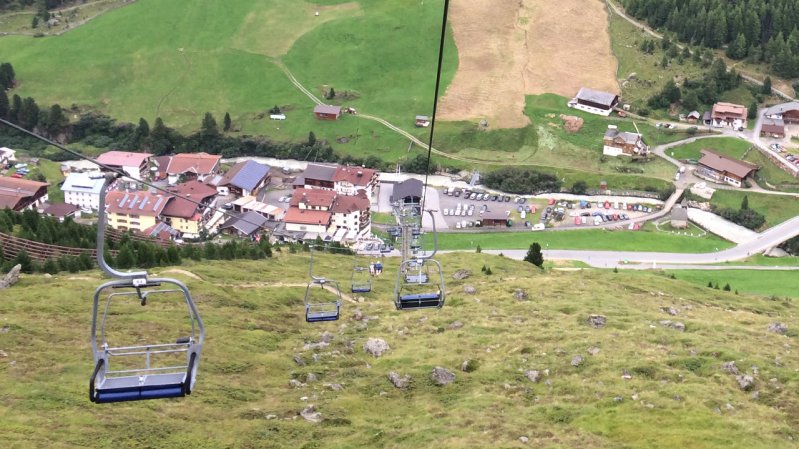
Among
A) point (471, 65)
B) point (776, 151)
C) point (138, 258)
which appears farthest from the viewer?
point (471, 65)

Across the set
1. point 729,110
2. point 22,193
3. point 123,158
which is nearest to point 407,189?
point 123,158

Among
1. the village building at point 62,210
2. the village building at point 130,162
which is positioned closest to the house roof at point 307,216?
the village building at point 62,210

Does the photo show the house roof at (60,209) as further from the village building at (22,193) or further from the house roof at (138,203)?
the house roof at (138,203)

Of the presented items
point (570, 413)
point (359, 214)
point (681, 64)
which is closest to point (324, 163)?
point (359, 214)

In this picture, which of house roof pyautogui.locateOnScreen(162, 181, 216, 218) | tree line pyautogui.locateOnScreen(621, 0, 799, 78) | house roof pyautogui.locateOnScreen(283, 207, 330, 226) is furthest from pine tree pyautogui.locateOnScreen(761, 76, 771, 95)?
house roof pyautogui.locateOnScreen(162, 181, 216, 218)

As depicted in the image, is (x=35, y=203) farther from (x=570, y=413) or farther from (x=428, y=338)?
(x=570, y=413)

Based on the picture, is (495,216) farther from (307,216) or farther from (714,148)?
(714,148)
